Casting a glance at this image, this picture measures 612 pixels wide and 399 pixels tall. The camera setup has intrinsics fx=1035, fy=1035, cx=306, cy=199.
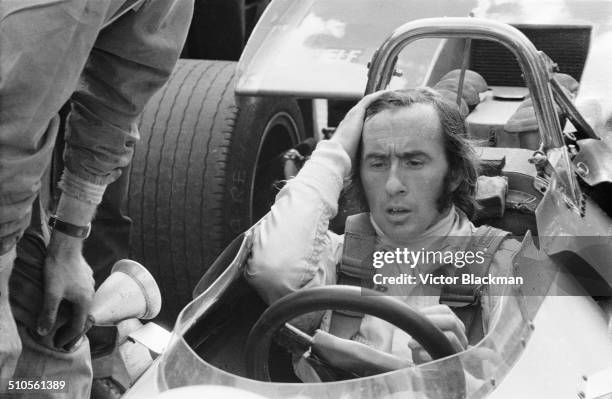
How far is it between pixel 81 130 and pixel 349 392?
774 millimetres

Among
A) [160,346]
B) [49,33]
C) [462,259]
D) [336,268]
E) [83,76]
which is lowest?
[160,346]

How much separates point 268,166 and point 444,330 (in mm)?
2202

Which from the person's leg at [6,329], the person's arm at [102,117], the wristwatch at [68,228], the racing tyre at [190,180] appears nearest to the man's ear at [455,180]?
the person's arm at [102,117]

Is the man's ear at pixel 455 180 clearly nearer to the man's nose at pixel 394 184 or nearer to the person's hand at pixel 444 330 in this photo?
the man's nose at pixel 394 184

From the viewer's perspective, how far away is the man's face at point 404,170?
233 cm

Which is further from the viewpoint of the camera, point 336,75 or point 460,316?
point 336,75

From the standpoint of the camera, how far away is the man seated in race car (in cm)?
220

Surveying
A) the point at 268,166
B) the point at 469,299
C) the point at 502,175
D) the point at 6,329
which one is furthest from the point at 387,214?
the point at 268,166

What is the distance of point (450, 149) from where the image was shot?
95.7 inches

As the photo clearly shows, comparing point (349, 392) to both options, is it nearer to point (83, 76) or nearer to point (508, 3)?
point (83, 76)

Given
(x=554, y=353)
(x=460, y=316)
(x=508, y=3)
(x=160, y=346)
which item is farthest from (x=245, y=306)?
(x=508, y=3)

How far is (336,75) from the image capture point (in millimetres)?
3637

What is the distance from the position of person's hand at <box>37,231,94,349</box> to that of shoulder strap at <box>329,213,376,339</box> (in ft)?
1.71

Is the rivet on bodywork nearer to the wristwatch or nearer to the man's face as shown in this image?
the man's face
